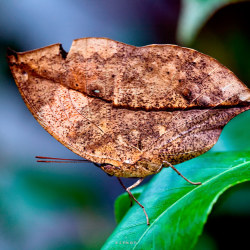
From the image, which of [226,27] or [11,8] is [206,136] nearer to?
[226,27]

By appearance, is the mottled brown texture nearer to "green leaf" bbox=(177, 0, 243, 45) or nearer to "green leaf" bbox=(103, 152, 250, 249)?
"green leaf" bbox=(103, 152, 250, 249)

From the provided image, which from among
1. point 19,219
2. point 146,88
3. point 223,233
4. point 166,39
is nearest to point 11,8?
point 166,39

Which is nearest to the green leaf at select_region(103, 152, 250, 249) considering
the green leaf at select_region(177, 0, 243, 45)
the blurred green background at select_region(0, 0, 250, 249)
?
the blurred green background at select_region(0, 0, 250, 249)

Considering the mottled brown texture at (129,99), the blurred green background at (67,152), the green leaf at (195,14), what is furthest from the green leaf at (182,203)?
the green leaf at (195,14)

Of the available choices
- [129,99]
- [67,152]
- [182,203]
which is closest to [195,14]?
[129,99]

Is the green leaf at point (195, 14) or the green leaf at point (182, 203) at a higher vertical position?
the green leaf at point (195, 14)

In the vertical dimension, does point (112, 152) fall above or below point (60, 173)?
above

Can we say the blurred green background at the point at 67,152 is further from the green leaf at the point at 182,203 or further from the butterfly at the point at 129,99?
the butterfly at the point at 129,99
